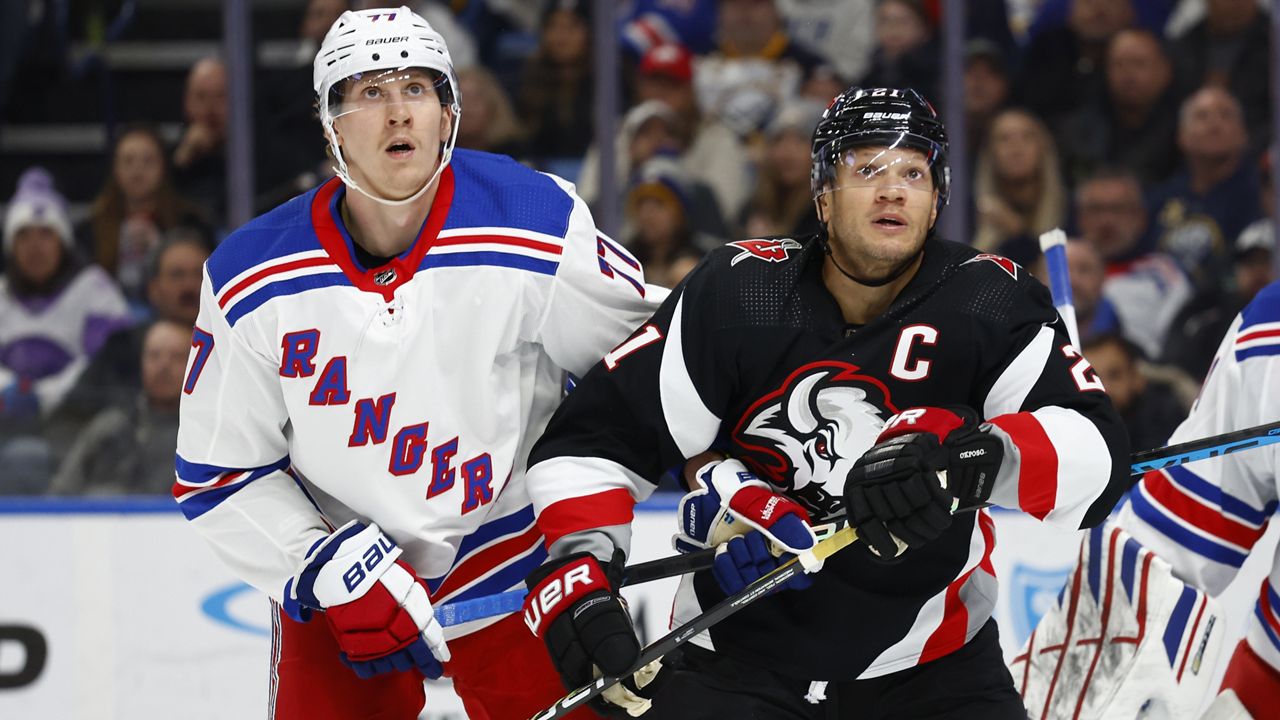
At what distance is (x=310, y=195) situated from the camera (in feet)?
8.42

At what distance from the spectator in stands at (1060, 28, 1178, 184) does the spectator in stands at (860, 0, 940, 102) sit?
1.46 feet

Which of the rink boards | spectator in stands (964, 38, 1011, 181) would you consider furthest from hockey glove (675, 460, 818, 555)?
spectator in stands (964, 38, 1011, 181)

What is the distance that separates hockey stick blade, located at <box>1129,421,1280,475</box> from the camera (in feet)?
7.50

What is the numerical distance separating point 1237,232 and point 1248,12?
636 millimetres

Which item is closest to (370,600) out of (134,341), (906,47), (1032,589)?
(1032,589)

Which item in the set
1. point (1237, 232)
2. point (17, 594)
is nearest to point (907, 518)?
point (17, 594)

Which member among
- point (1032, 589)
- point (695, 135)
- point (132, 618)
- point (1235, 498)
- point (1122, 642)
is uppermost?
point (695, 135)

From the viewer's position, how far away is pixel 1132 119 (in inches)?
189

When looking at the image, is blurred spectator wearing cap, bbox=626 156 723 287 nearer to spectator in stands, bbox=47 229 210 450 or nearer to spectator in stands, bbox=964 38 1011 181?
spectator in stands, bbox=964 38 1011 181

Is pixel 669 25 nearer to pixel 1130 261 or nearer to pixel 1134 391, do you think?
pixel 1130 261

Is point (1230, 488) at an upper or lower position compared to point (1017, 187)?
lower

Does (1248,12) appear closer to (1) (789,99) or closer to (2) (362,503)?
(1) (789,99)

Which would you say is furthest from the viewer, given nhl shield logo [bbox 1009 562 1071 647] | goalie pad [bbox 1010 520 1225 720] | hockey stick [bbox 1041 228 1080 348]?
nhl shield logo [bbox 1009 562 1071 647]

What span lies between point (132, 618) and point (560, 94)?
2.00 m
